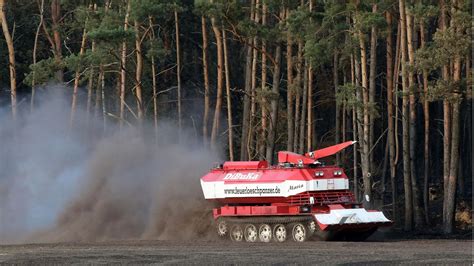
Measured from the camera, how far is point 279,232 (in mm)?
36219

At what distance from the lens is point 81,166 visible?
44.2 m

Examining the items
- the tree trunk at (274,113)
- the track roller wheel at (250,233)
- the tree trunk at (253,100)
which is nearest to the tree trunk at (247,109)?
the tree trunk at (253,100)

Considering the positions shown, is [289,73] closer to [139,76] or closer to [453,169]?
[139,76]

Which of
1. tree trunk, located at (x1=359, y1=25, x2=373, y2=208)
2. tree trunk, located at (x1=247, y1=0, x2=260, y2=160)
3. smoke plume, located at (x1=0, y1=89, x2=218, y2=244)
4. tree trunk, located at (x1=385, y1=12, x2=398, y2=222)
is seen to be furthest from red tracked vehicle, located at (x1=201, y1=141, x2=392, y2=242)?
tree trunk, located at (x1=247, y1=0, x2=260, y2=160)

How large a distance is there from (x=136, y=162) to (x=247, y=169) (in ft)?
24.5

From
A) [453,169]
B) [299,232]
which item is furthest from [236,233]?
[453,169]

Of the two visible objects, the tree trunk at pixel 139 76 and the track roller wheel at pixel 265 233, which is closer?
the track roller wheel at pixel 265 233

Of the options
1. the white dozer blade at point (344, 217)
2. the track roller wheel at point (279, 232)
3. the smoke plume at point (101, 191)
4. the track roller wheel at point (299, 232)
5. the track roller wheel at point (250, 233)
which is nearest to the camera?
the white dozer blade at point (344, 217)

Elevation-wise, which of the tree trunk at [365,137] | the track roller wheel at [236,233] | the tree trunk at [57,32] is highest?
the tree trunk at [57,32]

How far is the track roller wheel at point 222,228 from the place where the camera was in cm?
3791

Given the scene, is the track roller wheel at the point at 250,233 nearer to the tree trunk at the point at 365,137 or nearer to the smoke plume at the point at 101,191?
the smoke plume at the point at 101,191

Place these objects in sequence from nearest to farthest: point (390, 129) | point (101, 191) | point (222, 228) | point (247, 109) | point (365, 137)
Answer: point (222, 228) → point (101, 191) → point (365, 137) → point (390, 129) → point (247, 109)

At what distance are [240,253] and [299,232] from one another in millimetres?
6578

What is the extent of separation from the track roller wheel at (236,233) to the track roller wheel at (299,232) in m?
2.26
